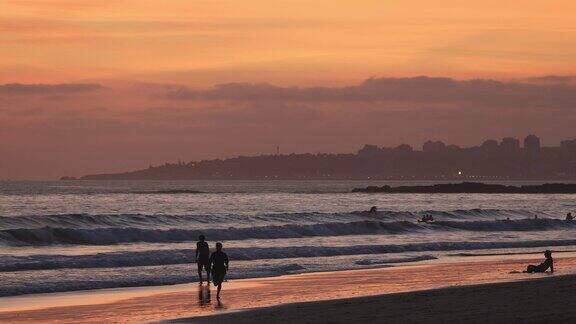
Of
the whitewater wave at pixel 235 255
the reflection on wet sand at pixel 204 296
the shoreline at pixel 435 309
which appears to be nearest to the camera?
the shoreline at pixel 435 309

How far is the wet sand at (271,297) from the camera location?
65.7 feet

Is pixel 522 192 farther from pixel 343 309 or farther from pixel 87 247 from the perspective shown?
pixel 343 309

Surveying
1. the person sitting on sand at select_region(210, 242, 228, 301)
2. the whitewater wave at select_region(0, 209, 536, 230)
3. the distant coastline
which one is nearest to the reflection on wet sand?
the person sitting on sand at select_region(210, 242, 228, 301)

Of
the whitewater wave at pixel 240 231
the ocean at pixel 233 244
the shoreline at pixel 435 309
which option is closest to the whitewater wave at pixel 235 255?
the ocean at pixel 233 244

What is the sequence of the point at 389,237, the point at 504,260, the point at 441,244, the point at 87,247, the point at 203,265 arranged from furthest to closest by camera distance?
the point at 389,237 < the point at 441,244 < the point at 87,247 < the point at 504,260 < the point at 203,265

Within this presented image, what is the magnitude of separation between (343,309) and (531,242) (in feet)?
103

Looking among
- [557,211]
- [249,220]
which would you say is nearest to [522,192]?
[557,211]

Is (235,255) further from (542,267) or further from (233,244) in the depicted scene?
(542,267)

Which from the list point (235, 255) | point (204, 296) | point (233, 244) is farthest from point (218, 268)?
A: point (233, 244)

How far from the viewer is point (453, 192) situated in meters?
162

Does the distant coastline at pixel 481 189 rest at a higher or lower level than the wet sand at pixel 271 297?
lower

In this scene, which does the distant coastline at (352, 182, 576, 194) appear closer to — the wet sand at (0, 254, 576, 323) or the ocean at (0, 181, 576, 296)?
the ocean at (0, 181, 576, 296)

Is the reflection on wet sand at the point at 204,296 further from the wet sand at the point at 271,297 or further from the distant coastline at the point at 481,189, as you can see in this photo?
the distant coastline at the point at 481,189

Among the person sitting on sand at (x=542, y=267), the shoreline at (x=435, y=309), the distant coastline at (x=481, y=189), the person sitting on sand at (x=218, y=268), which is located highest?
the person sitting on sand at (x=218, y=268)
